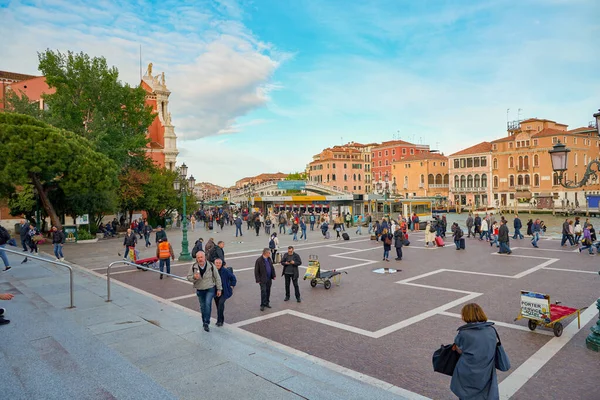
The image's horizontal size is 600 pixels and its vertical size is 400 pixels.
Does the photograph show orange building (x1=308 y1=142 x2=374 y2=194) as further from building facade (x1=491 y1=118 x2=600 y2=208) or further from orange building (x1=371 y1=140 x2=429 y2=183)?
building facade (x1=491 y1=118 x2=600 y2=208)

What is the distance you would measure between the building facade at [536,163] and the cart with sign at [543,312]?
64.6m

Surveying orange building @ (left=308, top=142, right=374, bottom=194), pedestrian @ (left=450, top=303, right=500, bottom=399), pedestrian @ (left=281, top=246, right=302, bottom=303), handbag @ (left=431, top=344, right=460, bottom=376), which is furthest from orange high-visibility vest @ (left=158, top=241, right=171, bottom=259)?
orange building @ (left=308, top=142, right=374, bottom=194)

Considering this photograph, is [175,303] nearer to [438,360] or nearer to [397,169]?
[438,360]

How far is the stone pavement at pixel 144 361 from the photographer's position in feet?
16.3

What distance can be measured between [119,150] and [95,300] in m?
24.8

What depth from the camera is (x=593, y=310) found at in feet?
30.3

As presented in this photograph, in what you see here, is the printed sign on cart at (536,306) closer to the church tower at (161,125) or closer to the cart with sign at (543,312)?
the cart with sign at (543,312)

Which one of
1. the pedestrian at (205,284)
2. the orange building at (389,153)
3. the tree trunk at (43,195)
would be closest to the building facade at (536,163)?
the orange building at (389,153)

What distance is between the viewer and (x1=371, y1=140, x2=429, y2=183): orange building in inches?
3617

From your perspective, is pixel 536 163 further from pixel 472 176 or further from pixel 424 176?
pixel 424 176

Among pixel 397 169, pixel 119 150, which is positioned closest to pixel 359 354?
pixel 119 150

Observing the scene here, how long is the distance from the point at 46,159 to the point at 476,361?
25.4m

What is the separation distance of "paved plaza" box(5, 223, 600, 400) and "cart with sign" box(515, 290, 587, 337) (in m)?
0.21

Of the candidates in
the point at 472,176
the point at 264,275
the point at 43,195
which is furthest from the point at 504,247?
the point at 472,176
